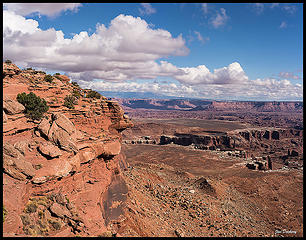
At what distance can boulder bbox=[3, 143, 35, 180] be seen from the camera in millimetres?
10977

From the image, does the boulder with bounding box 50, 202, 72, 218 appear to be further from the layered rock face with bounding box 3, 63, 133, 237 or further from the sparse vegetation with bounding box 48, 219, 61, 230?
the sparse vegetation with bounding box 48, 219, 61, 230

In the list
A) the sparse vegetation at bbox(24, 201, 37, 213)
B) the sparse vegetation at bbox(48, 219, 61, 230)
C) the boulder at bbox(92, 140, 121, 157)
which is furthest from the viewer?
the boulder at bbox(92, 140, 121, 157)

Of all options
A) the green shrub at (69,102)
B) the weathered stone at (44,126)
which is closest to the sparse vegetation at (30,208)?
the weathered stone at (44,126)

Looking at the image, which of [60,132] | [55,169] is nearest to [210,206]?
[55,169]

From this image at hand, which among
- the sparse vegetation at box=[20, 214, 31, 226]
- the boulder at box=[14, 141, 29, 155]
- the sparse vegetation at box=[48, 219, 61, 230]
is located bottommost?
the sparse vegetation at box=[48, 219, 61, 230]

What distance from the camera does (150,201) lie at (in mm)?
22422

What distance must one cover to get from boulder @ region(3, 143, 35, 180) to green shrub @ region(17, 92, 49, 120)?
4.55 m

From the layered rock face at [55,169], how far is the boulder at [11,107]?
0.05m

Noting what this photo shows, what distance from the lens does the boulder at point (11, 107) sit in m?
14.6

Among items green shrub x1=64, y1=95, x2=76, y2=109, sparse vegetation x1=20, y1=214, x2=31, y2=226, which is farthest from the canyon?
green shrub x1=64, y1=95, x2=76, y2=109

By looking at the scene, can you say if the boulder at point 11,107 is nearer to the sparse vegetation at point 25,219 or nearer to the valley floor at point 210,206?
the sparse vegetation at point 25,219

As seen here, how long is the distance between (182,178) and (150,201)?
64.8ft

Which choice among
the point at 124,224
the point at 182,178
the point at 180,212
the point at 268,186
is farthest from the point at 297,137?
the point at 124,224

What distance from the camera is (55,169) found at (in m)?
12.6
